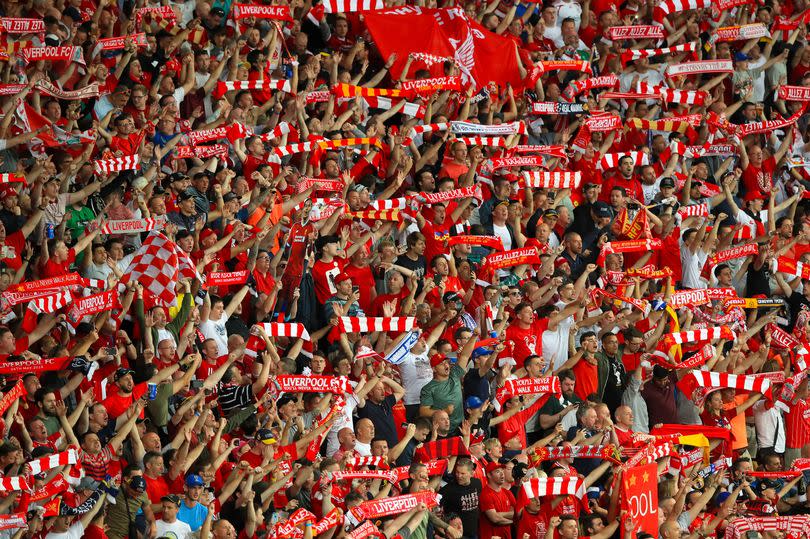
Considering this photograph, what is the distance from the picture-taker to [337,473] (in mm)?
13195

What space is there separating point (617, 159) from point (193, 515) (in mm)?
7035

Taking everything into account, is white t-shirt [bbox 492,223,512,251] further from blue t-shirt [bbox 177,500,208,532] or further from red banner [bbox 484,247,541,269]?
blue t-shirt [bbox 177,500,208,532]

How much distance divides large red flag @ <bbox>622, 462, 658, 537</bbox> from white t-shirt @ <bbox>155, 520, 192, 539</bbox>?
3.51 metres

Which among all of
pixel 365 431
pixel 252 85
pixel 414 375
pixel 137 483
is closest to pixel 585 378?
pixel 414 375

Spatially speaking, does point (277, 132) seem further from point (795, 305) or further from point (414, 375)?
point (795, 305)

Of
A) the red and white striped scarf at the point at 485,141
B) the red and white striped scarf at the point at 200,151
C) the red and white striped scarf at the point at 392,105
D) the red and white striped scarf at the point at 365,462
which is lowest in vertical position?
the red and white striped scarf at the point at 365,462

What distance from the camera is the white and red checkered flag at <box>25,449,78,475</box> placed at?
1234 cm

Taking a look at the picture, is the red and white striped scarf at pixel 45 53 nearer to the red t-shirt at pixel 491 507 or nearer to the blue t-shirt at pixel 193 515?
the blue t-shirt at pixel 193 515

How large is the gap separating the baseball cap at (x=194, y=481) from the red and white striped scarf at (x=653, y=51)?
8293mm

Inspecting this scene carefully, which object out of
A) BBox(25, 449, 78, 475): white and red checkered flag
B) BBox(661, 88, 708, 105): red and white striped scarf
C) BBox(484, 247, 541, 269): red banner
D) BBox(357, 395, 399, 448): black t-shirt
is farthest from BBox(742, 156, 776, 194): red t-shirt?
BBox(25, 449, 78, 475): white and red checkered flag

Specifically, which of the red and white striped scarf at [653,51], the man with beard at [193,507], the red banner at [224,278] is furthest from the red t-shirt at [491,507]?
the red and white striped scarf at [653,51]

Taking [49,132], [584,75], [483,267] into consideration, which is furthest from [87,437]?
[584,75]

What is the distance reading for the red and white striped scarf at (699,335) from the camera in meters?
16.1

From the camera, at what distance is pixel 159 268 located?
1452cm
